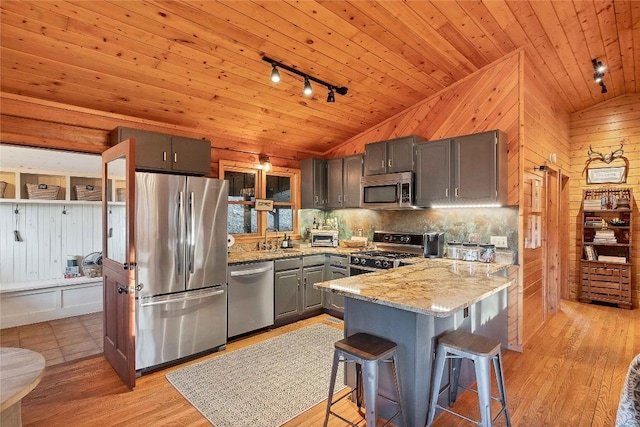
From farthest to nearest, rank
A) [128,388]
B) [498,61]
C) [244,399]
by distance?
[498,61] < [128,388] < [244,399]

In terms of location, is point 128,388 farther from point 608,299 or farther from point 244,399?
point 608,299

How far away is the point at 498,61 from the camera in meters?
3.64

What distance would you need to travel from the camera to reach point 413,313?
81.4 inches

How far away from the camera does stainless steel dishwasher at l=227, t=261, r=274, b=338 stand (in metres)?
3.72

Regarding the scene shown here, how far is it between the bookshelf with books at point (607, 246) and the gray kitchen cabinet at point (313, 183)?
161 inches

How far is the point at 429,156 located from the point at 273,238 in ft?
7.95

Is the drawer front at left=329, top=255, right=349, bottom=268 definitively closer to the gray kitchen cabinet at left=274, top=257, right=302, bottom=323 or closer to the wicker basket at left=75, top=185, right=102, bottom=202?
the gray kitchen cabinet at left=274, top=257, right=302, bottom=323

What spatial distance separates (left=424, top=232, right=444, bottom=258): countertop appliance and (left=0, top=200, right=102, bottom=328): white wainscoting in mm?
4624

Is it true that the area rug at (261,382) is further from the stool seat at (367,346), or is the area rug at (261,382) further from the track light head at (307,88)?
the track light head at (307,88)

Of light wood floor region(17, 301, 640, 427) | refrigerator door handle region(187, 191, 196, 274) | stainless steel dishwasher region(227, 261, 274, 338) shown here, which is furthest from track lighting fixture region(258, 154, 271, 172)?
light wood floor region(17, 301, 640, 427)

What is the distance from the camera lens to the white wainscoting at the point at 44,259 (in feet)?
14.6

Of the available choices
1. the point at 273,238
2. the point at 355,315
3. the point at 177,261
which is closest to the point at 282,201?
the point at 273,238

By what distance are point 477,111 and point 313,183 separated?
2.38 metres

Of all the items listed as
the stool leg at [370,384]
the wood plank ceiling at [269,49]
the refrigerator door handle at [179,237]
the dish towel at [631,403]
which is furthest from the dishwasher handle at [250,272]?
the dish towel at [631,403]
